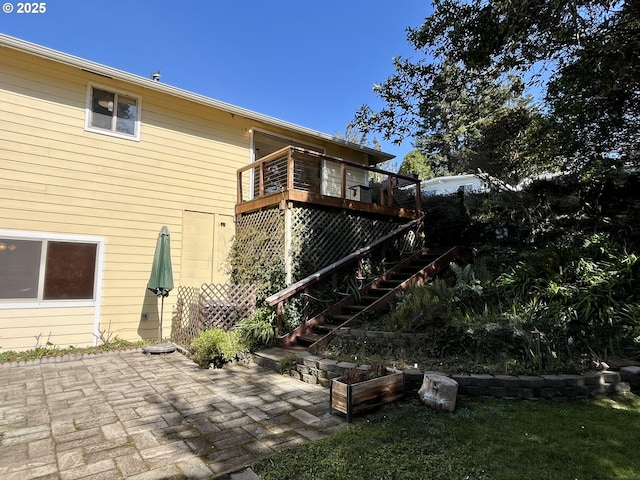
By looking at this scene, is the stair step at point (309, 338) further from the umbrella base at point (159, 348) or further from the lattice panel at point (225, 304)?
the umbrella base at point (159, 348)

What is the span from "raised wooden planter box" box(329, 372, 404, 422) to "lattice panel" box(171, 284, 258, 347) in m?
3.37

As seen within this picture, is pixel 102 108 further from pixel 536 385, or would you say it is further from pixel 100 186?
pixel 536 385

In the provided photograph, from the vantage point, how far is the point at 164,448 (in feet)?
10.1

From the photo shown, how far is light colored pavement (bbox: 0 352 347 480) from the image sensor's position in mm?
2809

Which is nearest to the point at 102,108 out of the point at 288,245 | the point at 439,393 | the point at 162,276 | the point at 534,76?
the point at 162,276

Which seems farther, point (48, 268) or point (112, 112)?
point (112, 112)

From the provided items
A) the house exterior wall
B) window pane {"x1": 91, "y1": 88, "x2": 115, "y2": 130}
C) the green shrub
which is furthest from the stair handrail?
window pane {"x1": 91, "y1": 88, "x2": 115, "y2": 130}

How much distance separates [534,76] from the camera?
6918mm

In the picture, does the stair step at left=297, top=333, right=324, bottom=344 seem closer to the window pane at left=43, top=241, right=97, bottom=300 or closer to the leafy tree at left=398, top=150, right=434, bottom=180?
the window pane at left=43, top=241, right=97, bottom=300

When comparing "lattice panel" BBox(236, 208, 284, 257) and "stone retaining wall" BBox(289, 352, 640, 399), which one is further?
"lattice panel" BBox(236, 208, 284, 257)

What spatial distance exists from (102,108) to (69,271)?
11.1ft

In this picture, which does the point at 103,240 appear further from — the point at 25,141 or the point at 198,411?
the point at 198,411

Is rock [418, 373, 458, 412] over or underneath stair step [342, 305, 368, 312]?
underneath

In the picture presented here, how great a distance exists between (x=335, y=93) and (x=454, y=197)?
12.6m
